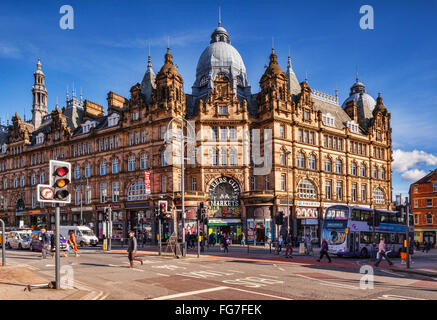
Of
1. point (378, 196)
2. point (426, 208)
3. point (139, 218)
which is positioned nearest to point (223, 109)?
point (139, 218)

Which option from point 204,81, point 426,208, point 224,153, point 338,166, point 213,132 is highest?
point 204,81

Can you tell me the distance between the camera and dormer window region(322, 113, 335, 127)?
57.4 meters

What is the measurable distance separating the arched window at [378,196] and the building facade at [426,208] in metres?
8.28

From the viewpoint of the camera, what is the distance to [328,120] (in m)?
58.3

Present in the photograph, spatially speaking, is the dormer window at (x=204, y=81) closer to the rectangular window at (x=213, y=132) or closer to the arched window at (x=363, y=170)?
the rectangular window at (x=213, y=132)

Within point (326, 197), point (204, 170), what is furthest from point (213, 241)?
point (326, 197)

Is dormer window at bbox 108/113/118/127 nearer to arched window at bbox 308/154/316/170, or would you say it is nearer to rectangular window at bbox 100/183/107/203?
rectangular window at bbox 100/183/107/203

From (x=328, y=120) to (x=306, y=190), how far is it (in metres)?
12.4

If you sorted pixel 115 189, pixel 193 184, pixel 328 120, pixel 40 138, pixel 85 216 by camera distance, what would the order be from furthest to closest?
pixel 40 138
pixel 85 216
pixel 328 120
pixel 115 189
pixel 193 184

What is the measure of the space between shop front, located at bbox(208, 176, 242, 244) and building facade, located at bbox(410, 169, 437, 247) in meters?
37.0

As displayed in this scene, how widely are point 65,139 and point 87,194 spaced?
35.4 feet

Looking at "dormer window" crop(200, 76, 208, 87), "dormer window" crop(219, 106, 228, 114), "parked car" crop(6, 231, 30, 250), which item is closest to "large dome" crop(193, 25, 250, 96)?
"dormer window" crop(200, 76, 208, 87)

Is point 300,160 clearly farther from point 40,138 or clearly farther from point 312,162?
point 40,138
